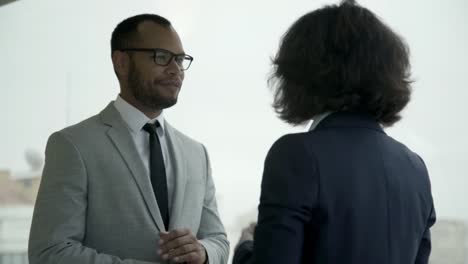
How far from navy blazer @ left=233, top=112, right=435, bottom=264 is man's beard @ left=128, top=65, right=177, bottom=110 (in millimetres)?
860

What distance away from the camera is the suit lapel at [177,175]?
2.01 metres

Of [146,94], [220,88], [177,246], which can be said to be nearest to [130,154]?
[146,94]

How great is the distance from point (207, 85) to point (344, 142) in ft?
10.4

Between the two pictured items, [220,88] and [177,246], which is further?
[220,88]

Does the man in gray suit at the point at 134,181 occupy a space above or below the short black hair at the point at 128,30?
below

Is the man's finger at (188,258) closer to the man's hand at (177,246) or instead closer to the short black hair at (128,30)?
the man's hand at (177,246)

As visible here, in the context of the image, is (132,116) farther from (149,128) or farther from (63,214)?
(63,214)

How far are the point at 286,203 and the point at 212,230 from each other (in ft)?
3.17

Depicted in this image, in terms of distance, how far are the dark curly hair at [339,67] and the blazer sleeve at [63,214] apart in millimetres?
788

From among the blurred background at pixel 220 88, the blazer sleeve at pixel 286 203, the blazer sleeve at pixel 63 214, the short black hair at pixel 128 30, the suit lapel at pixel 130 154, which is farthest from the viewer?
the blurred background at pixel 220 88

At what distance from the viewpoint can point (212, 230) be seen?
7.15 feet

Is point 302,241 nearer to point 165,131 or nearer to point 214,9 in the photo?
point 165,131

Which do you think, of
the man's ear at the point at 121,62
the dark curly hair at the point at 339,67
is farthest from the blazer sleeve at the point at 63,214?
the dark curly hair at the point at 339,67

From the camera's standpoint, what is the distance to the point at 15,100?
15.9 ft
